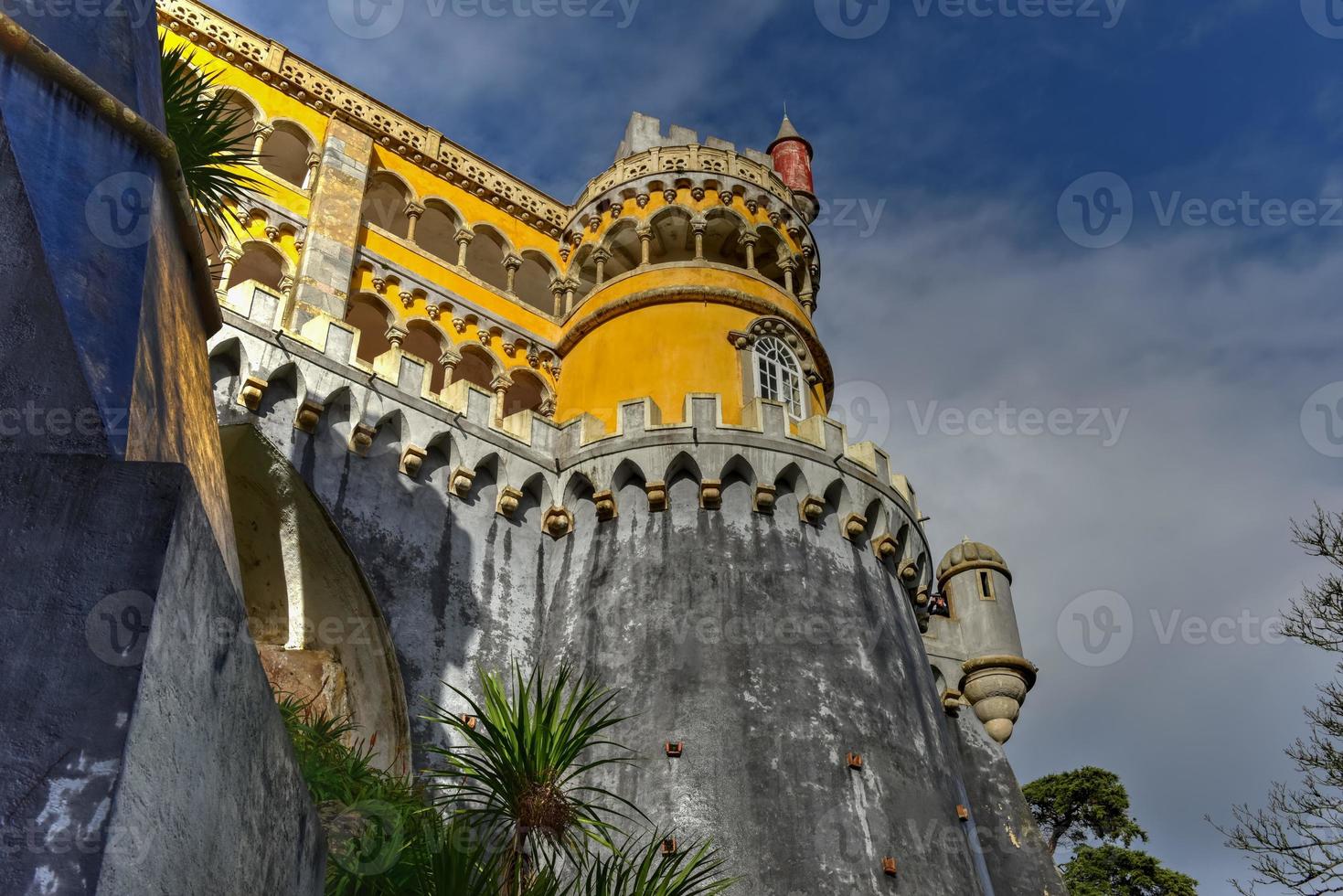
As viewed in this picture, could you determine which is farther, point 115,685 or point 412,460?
point 412,460

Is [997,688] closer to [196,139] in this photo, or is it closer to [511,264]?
[511,264]

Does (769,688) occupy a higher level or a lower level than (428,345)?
lower

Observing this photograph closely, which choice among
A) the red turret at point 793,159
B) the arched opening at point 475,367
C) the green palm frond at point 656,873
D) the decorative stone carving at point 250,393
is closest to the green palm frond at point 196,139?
the decorative stone carving at point 250,393

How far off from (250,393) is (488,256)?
1238cm

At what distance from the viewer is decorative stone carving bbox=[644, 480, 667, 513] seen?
18.8m

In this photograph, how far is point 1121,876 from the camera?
34.8m

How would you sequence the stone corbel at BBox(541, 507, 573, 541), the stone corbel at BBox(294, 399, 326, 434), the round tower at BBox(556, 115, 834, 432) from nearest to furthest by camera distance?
the stone corbel at BBox(294, 399, 326, 434)
the stone corbel at BBox(541, 507, 573, 541)
the round tower at BBox(556, 115, 834, 432)

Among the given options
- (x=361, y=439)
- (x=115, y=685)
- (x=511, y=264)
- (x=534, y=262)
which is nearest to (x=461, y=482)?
(x=361, y=439)

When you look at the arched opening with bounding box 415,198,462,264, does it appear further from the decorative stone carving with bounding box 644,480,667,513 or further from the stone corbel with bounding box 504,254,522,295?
the decorative stone carving with bounding box 644,480,667,513

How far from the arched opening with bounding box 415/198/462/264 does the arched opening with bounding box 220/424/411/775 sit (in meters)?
11.0

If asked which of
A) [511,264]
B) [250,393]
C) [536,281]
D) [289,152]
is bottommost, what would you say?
[250,393]

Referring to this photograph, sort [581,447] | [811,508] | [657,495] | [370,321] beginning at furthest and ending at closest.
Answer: [370,321] < [581,447] < [811,508] < [657,495]

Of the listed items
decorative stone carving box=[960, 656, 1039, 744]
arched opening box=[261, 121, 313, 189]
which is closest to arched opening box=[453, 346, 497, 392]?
arched opening box=[261, 121, 313, 189]

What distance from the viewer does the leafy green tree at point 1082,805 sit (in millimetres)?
36469
